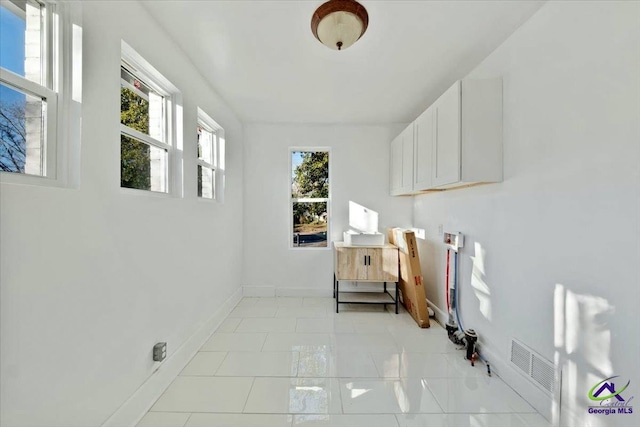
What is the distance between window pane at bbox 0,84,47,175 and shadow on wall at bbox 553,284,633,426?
9.19ft

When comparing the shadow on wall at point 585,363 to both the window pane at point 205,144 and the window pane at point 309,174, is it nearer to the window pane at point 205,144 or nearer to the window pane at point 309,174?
the window pane at point 309,174

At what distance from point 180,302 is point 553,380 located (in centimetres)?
272

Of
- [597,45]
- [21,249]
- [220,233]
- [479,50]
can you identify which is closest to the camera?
[21,249]

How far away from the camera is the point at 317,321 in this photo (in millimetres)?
3387

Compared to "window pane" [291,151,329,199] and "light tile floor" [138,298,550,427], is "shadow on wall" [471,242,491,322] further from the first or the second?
"window pane" [291,151,329,199]

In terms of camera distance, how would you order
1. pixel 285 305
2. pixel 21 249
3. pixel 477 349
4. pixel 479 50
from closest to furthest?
pixel 21 249 → pixel 479 50 → pixel 477 349 → pixel 285 305

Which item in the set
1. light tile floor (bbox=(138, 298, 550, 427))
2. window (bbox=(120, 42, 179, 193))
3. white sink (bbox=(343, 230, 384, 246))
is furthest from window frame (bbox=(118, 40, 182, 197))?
white sink (bbox=(343, 230, 384, 246))

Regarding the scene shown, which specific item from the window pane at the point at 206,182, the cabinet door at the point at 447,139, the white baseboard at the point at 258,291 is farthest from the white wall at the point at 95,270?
the cabinet door at the point at 447,139

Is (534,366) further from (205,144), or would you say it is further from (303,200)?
(205,144)

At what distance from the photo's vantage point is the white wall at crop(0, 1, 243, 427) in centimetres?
108

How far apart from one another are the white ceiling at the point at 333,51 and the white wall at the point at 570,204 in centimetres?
33

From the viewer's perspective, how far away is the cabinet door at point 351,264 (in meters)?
3.59

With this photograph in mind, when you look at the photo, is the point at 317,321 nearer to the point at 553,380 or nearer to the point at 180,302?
the point at 180,302

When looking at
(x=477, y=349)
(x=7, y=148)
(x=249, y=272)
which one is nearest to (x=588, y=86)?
(x=477, y=349)
